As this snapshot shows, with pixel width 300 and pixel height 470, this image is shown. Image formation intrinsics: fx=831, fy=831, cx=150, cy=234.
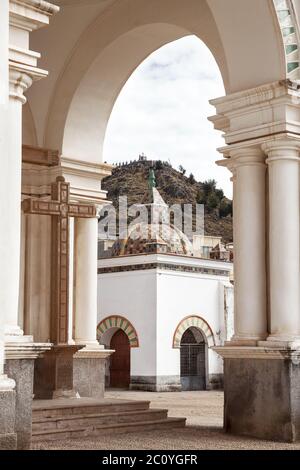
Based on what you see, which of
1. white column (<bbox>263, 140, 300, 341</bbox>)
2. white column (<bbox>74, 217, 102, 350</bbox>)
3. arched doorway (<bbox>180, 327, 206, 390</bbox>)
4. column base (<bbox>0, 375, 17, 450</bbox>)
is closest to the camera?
column base (<bbox>0, 375, 17, 450</bbox>)

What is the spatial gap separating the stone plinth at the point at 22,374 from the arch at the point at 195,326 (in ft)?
50.4

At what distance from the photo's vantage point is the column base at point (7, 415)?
5.93 m

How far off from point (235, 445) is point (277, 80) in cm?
368

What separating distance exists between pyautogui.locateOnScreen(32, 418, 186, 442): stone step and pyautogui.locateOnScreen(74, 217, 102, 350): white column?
2.54m

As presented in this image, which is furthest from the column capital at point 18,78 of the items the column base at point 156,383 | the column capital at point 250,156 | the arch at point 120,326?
the arch at point 120,326

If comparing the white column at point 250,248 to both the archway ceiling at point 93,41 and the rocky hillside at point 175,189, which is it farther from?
the rocky hillside at point 175,189

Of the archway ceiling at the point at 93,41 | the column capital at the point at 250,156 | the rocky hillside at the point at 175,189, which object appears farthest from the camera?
the rocky hillside at the point at 175,189

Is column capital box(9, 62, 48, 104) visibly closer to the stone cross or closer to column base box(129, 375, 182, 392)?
→ the stone cross

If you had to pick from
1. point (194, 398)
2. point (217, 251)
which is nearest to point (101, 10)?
point (194, 398)

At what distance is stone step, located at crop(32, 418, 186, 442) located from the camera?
8406 mm

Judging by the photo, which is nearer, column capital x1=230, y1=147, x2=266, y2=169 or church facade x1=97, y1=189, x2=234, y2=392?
column capital x1=230, y1=147, x2=266, y2=169

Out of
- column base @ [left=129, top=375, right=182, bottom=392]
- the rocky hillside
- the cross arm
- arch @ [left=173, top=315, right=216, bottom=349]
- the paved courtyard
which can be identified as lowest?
column base @ [left=129, top=375, right=182, bottom=392]

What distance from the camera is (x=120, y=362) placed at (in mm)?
23047

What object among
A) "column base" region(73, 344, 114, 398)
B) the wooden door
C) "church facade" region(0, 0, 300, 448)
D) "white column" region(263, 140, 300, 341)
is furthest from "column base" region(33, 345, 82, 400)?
the wooden door
